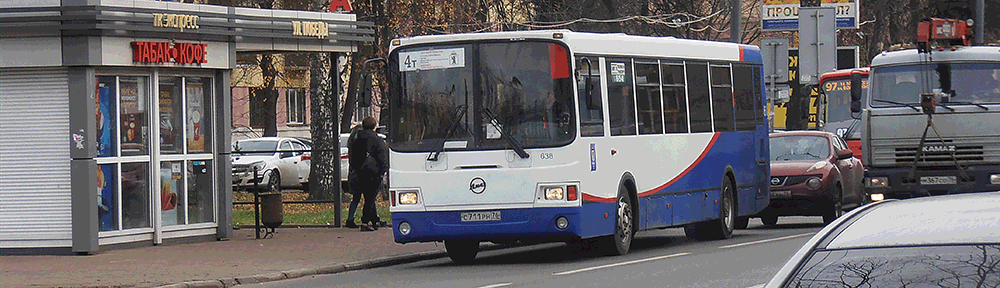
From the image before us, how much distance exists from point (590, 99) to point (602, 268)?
6.31ft

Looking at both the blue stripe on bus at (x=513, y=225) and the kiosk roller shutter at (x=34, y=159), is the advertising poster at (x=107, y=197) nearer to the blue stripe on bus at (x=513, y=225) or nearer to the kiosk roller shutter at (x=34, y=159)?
the kiosk roller shutter at (x=34, y=159)

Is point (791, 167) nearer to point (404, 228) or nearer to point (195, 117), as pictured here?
point (404, 228)

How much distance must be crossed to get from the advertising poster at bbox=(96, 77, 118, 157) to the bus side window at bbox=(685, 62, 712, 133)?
706cm

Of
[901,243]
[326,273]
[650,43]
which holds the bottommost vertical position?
[326,273]

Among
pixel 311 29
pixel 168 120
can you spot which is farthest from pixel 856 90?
pixel 168 120

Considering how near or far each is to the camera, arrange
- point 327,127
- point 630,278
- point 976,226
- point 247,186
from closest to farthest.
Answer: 1. point 976,226
2. point 630,278
3. point 327,127
4. point 247,186

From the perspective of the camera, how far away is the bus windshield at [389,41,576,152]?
1507 centimetres

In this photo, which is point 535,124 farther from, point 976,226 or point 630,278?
point 976,226

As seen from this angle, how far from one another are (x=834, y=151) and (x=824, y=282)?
1834 centimetres

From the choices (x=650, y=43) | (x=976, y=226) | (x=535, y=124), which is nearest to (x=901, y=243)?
(x=976, y=226)

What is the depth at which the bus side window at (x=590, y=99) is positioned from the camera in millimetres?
15188

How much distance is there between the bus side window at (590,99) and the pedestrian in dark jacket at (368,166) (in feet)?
20.4

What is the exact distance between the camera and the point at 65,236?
57.2ft

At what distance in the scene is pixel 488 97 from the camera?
15203 mm
